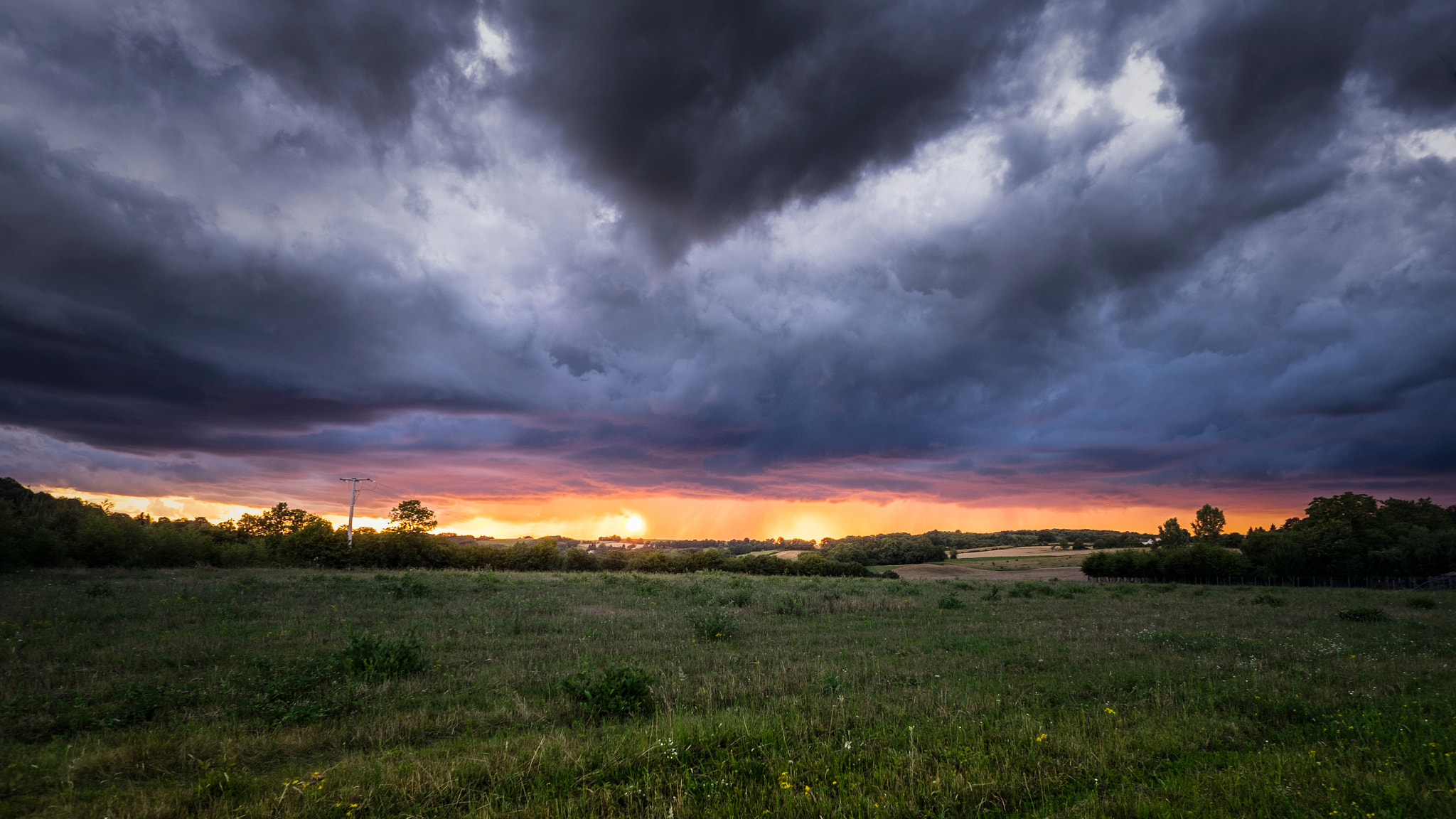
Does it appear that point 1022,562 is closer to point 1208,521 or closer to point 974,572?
point 974,572

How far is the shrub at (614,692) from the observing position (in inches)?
386

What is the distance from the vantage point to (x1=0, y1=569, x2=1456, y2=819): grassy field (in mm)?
6125

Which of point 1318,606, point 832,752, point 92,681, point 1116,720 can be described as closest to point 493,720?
point 832,752

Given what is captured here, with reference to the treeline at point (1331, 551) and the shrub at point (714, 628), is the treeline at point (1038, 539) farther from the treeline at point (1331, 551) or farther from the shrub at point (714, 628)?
the shrub at point (714, 628)

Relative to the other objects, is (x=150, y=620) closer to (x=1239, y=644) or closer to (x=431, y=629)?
(x=431, y=629)

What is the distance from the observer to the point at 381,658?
12.4 meters

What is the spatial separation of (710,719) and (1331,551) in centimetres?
9681

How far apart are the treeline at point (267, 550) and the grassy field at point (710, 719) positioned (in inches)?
1472

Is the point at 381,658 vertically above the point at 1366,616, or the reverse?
the point at 381,658

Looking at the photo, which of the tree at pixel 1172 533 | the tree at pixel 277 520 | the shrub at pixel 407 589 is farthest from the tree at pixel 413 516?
the tree at pixel 1172 533

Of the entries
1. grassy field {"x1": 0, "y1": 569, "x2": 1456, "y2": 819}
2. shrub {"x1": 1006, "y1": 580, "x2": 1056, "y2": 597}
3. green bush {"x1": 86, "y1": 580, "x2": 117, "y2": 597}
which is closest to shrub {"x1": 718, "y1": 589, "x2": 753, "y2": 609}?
grassy field {"x1": 0, "y1": 569, "x2": 1456, "y2": 819}

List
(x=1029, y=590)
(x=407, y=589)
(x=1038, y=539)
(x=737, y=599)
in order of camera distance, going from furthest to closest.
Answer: (x=1038, y=539)
(x=1029, y=590)
(x=407, y=589)
(x=737, y=599)

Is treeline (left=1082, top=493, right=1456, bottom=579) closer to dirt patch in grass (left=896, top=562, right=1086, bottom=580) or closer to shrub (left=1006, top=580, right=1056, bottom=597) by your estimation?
dirt patch in grass (left=896, top=562, right=1086, bottom=580)

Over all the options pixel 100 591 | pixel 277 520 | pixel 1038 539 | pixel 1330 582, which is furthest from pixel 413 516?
pixel 1038 539
